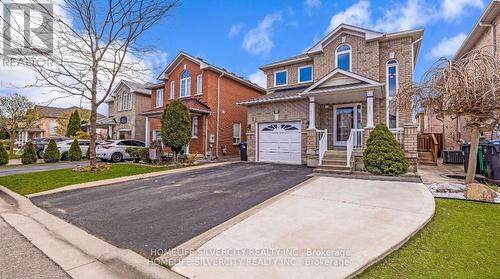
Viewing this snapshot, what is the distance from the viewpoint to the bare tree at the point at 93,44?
10.9 metres

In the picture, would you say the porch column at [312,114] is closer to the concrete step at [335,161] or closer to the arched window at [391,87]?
the concrete step at [335,161]

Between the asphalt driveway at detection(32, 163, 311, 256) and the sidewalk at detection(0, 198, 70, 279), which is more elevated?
the asphalt driveway at detection(32, 163, 311, 256)

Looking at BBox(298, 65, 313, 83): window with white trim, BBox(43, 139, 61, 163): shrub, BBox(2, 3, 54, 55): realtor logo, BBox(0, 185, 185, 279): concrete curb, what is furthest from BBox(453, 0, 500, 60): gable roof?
BBox(43, 139, 61, 163): shrub

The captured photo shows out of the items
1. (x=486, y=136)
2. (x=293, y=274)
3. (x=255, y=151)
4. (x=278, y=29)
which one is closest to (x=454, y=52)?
(x=486, y=136)

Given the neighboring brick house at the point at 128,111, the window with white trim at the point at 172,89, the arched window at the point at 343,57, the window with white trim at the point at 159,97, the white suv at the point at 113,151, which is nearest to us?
the arched window at the point at 343,57

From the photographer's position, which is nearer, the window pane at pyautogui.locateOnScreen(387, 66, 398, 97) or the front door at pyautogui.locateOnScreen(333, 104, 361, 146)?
the window pane at pyautogui.locateOnScreen(387, 66, 398, 97)

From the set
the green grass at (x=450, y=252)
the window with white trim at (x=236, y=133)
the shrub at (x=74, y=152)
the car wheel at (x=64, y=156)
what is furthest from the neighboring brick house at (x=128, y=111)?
the green grass at (x=450, y=252)

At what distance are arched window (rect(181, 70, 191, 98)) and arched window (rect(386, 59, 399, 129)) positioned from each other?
13.1m

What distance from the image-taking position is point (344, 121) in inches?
516

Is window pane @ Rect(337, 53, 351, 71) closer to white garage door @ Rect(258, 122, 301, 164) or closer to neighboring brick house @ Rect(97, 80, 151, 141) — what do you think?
white garage door @ Rect(258, 122, 301, 164)

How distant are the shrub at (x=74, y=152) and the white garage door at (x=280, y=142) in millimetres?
13724

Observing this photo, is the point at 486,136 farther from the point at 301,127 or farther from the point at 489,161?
the point at 301,127

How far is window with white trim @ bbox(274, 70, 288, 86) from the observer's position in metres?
16.1

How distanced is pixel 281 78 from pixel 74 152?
1595 centimetres
